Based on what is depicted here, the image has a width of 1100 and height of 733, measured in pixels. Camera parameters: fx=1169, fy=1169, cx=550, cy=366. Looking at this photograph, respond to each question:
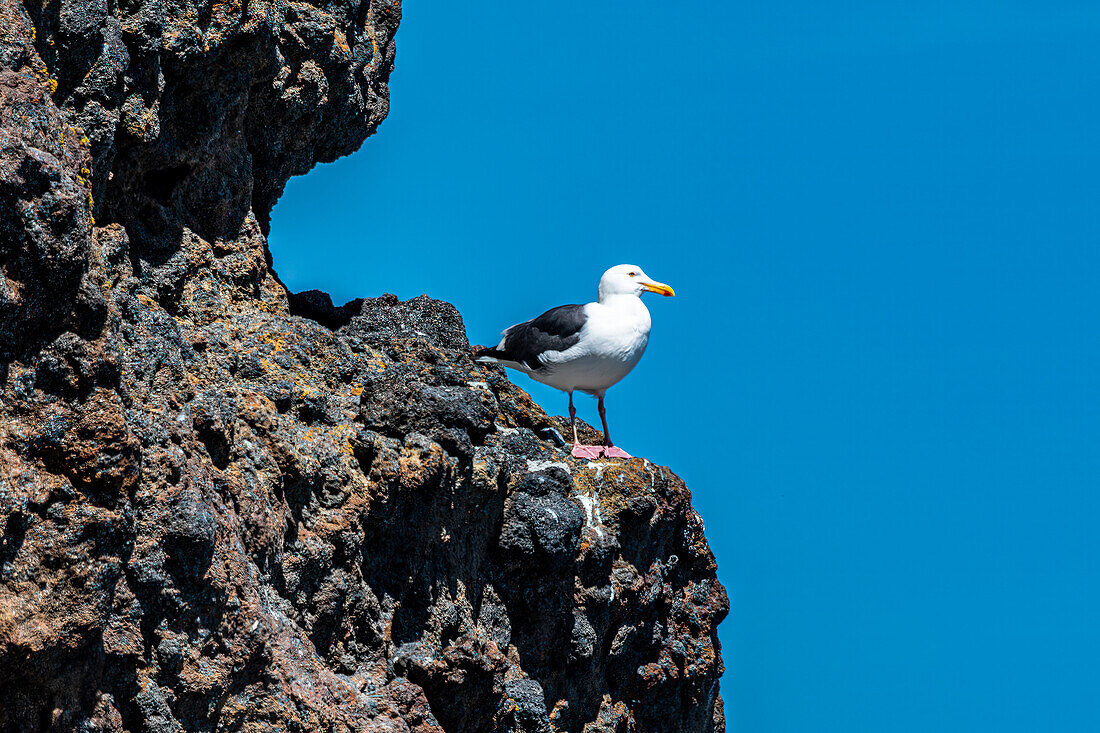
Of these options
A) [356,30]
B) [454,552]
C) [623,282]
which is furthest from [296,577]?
[623,282]

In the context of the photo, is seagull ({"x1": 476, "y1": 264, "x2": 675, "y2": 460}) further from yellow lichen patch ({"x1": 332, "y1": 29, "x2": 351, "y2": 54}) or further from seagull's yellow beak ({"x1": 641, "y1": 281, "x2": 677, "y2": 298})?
yellow lichen patch ({"x1": 332, "y1": 29, "x2": 351, "y2": 54})

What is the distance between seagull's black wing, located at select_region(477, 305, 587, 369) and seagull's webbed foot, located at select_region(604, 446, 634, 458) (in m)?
1.27

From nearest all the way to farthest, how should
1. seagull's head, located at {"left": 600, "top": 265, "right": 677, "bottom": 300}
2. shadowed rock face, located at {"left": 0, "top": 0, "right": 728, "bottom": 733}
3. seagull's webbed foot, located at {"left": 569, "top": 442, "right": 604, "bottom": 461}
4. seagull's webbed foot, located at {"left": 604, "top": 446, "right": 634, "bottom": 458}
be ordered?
shadowed rock face, located at {"left": 0, "top": 0, "right": 728, "bottom": 733} → seagull's webbed foot, located at {"left": 569, "top": 442, "right": 604, "bottom": 461} → seagull's webbed foot, located at {"left": 604, "top": 446, "right": 634, "bottom": 458} → seagull's head, located at {"left": 600, "top": 265, "right": 677, "bottom": 300}

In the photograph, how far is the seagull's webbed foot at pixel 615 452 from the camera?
10673mm

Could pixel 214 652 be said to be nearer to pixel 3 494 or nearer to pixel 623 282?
pixel 3 494

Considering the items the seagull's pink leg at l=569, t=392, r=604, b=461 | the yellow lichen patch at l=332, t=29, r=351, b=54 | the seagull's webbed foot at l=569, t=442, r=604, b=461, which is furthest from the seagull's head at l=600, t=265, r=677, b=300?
the yellow lichen patch at l=332, t=29, r=351, b=54

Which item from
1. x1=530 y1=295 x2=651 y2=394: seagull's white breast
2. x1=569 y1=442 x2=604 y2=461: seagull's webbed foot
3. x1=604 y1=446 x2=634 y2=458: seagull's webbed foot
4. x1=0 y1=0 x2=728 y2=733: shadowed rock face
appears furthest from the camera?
x1=530 y1=295 x2=651 y2=394: seagull's white breast

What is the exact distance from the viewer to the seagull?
11.7 meters

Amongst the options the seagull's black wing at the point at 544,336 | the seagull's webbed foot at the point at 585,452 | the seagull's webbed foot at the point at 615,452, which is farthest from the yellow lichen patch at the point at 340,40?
the seagull's webbed foot at the point at 615,452

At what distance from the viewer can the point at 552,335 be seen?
11859mm

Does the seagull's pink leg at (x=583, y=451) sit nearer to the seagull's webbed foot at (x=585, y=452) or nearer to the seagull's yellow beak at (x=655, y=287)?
the seagull's webbed foot at (x=585, y=452)

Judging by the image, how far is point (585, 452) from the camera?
10.5m

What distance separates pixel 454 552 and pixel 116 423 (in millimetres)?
3314

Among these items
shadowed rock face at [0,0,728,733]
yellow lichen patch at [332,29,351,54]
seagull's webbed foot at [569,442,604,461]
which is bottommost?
shadowed rock face at [0,0,728,733]
